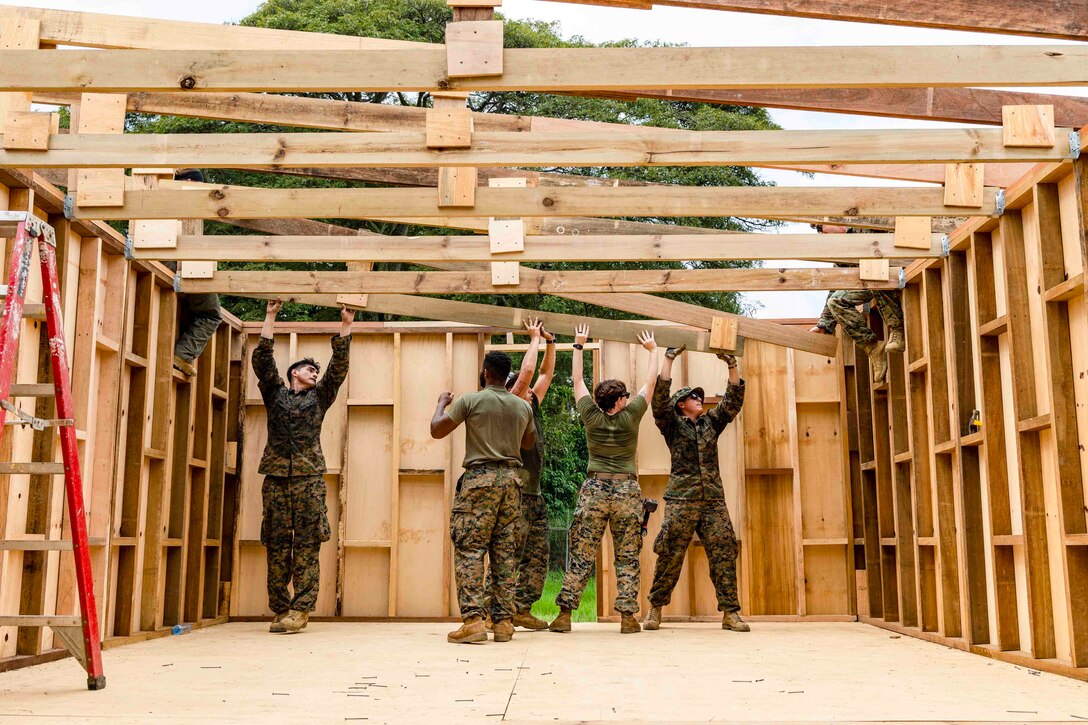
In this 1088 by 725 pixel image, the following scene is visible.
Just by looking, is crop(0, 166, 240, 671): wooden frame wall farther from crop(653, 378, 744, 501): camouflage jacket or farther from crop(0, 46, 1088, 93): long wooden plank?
crop(653, 378, 744, 501): camouflage jacket

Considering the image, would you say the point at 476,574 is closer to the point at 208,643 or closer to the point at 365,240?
the point at 208,643

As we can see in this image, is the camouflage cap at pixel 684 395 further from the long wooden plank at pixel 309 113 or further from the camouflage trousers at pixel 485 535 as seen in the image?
the long wooden plank at pixel 309 113

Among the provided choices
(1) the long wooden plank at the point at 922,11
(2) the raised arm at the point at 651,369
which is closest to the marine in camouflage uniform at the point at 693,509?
(2) the raised arm at the point at 651,369

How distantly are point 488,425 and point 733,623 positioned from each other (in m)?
2.54

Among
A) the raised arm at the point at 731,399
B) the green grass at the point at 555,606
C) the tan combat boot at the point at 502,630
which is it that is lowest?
the green grass at the point at 555,606

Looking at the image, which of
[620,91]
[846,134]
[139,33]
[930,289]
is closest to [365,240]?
[139,33]

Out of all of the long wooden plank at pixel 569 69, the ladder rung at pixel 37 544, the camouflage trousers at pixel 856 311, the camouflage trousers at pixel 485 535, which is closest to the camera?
the long wooden plank at pixel 569 69

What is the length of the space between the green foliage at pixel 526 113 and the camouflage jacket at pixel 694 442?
28.9ft

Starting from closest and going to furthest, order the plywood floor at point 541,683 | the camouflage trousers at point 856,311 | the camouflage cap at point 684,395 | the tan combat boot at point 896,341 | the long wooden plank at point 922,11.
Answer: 1. the plywood floor at point 541,683
2. the long wooden plank at point 922,11
3. the tan combat boot at point 896,341
4. the camouflage trousers at point 856,311
5. the camouflage cap at point 684,395

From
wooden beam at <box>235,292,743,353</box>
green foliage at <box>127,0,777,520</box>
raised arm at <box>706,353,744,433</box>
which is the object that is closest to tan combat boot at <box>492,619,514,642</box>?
wooden beam at <box>235,292,743,353</box>

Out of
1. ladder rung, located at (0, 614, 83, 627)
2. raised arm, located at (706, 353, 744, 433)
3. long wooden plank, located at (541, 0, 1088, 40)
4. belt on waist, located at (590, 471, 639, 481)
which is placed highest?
long wooden plank, located at (541, 0, 1088, 40)

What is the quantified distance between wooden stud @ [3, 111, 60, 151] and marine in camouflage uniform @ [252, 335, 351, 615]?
2.73m

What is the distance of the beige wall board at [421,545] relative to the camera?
8.64 m

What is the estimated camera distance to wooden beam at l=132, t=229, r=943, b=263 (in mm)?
6238
